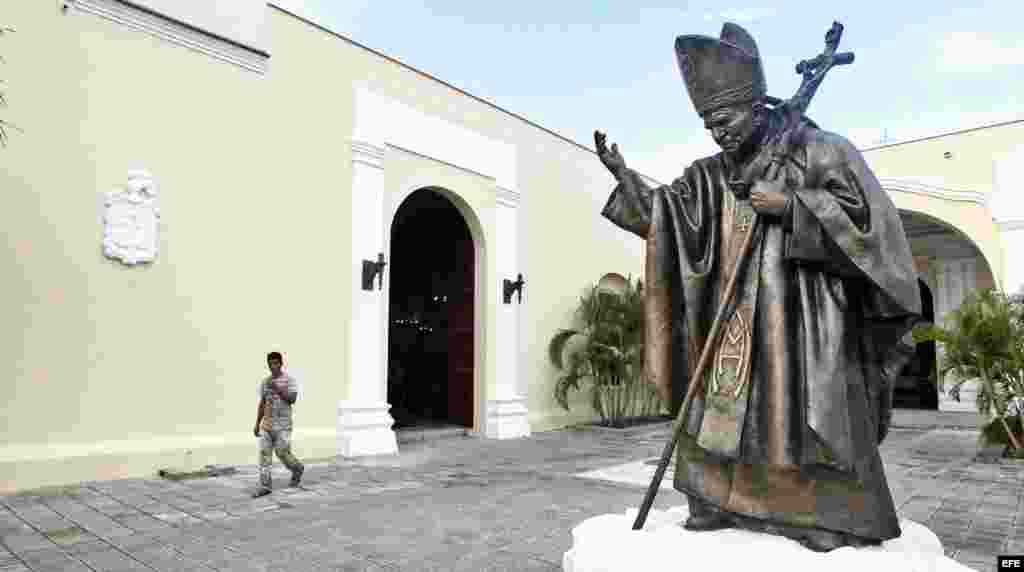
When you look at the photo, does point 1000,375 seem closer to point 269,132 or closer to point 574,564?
point 574,564

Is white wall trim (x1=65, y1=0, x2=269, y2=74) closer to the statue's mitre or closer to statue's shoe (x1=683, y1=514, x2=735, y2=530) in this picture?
the statue's mitre

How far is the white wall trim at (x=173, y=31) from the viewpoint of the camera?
719 cm

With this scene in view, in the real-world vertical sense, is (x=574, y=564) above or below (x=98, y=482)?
above

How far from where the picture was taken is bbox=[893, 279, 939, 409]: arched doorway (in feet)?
55.1

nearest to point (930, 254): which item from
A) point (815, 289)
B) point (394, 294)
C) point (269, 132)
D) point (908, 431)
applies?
point (908, 431)

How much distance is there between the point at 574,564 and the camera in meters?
2.35

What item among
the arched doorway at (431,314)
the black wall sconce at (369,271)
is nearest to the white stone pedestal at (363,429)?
the black wall sconce at (369,271)

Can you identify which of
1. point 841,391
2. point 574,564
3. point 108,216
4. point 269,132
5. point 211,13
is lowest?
point 574,564

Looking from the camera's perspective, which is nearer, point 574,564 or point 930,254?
point 574,564

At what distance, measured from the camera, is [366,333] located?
30.1 ft

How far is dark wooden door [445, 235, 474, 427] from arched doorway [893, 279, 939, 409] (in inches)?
451

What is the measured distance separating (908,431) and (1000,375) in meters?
4.24

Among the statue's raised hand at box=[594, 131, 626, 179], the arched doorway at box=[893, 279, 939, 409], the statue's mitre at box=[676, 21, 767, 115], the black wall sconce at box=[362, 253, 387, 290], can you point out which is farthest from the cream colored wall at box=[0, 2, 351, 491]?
the arched doorway at box=[893, 279, 939, 409]

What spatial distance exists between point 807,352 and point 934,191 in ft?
43.9
